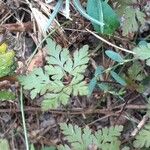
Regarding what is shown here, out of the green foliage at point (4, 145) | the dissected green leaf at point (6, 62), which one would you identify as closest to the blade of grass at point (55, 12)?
the dissected green leaf at point (6, 62)

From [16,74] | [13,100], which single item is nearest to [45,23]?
[16,74]

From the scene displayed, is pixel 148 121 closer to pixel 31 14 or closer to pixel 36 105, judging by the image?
pixel 36 105

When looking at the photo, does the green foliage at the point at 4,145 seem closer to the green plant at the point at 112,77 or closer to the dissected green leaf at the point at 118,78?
the green plant at the point at 112,77

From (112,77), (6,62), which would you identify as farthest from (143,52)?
(6,62)

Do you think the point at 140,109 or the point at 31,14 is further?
the point at 31,14

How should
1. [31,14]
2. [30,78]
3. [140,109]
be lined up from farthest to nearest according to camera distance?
[31,14] → [140,109] → [30,78]

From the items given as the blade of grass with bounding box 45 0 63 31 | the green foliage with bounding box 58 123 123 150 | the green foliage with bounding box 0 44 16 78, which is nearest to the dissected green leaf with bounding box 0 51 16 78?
the green foliage with bounding box 0 44 16 78

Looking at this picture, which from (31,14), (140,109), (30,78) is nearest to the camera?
(30,78)

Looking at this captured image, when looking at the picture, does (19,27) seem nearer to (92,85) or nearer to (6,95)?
(6,95)
